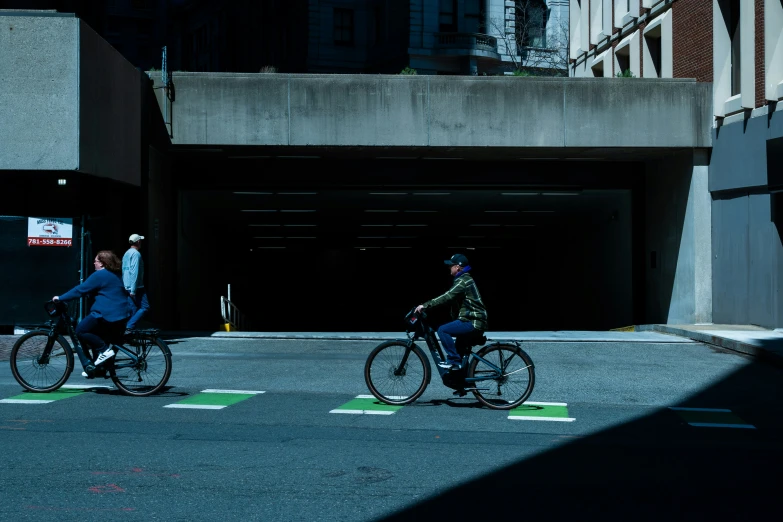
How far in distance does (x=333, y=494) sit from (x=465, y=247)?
143 feet

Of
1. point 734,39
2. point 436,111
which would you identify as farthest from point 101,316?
point 734,39

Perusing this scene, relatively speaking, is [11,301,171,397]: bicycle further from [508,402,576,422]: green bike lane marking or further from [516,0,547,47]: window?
[516,0,547,47]: window

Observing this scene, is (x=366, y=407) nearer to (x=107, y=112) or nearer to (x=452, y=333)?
(x=452, y=333)

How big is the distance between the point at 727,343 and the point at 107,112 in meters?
12.5

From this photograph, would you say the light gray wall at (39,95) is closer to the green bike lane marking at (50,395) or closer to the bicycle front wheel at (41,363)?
the green bike lane marking at (50,395)

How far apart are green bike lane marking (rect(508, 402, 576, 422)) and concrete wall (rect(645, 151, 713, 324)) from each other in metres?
13.9

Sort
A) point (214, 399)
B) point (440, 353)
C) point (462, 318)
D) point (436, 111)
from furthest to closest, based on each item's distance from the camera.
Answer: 1. point (436, 111)
2. point (214, 399)
3. point (440, 353)
4. point (462, 318)

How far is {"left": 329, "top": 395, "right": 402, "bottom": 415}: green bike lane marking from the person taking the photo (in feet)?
34.4

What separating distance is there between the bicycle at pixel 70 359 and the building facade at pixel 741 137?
49.2ft

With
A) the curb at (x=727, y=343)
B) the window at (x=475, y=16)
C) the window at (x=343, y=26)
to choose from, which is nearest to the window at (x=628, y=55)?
the curb at (x=727, y=343)

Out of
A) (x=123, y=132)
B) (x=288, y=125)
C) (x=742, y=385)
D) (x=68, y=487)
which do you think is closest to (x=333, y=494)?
(x=68, y=487)

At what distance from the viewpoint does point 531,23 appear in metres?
57.0

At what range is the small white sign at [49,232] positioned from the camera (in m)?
19.3

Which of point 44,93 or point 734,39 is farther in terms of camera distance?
point 734,39
